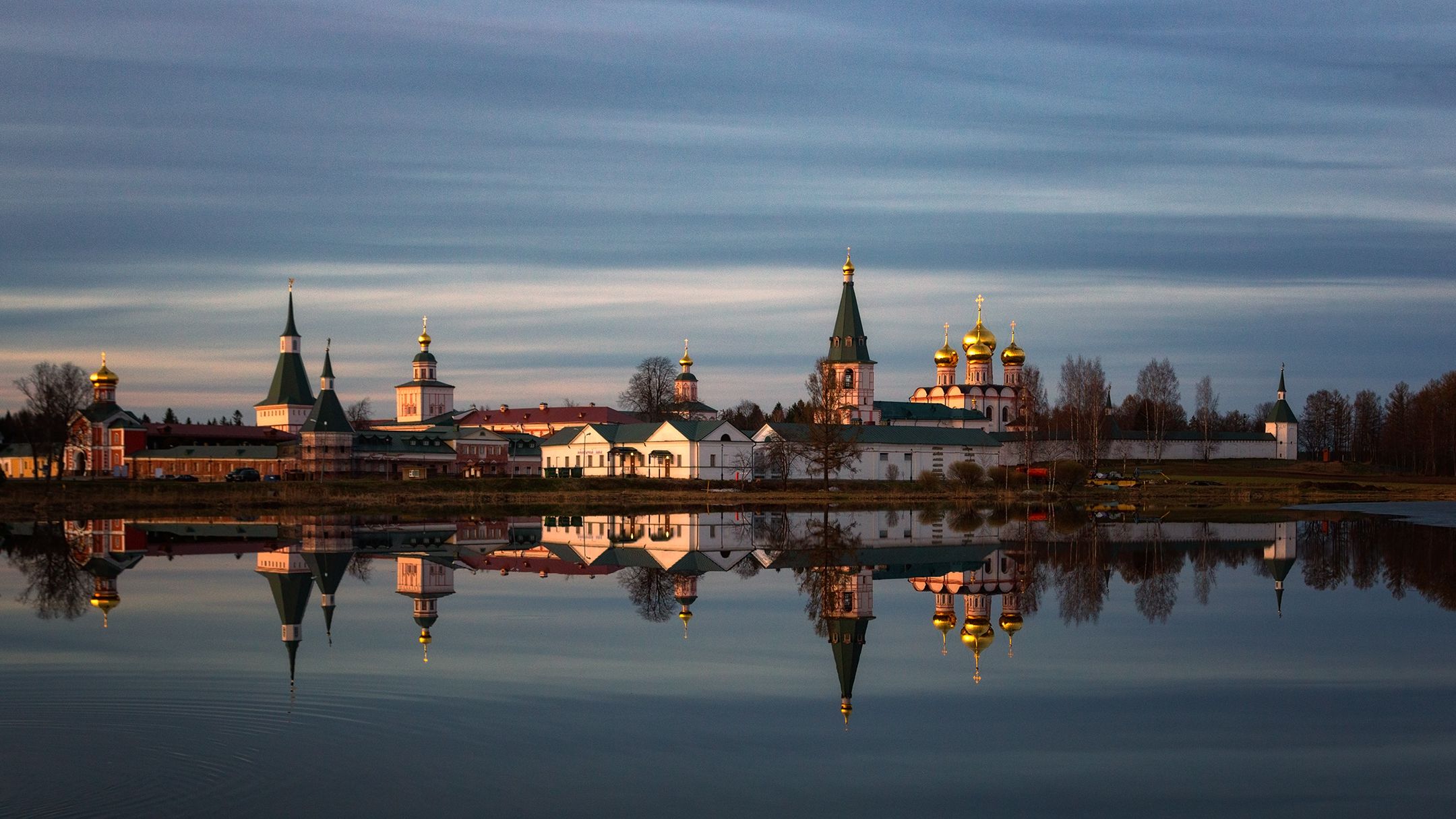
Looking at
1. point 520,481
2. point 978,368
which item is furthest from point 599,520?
point 978,368

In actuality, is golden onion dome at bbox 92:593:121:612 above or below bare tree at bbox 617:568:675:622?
above

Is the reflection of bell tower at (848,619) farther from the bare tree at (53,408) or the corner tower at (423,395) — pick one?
the corner tower at (423,395)

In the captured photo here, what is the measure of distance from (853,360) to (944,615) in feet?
228

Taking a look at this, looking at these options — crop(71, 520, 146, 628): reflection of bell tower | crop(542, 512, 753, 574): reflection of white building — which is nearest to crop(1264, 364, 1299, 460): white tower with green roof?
crop(542, 512, 753, 574): reflection of white building

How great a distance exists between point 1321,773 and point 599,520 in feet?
118

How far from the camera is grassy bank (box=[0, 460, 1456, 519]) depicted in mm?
49719

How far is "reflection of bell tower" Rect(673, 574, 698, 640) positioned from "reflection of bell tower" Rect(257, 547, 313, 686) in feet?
14.8

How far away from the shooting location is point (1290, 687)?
42.7 feet

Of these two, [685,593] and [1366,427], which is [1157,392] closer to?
[1366,427]

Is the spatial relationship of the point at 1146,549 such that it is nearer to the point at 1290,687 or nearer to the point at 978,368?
the point at 1290,687

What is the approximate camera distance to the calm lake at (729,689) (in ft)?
30.5

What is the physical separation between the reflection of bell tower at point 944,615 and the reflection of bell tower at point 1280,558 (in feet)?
14.4

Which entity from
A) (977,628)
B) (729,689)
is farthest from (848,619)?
(729,689)

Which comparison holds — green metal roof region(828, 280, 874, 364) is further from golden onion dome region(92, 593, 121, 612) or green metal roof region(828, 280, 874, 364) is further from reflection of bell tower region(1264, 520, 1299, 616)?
golden onion dome region(92, 593, 121, 612)
